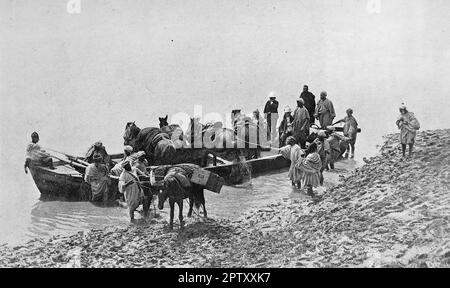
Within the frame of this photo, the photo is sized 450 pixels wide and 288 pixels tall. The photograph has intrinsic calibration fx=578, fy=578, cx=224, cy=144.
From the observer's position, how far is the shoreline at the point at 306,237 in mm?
9648

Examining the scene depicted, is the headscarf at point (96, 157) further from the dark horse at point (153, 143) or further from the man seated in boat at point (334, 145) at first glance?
the man seated in boat at point (334, 145)

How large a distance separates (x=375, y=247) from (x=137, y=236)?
15.5 ft

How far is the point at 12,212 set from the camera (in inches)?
543

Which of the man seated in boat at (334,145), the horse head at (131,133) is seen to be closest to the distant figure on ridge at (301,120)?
the man seated in boat at (334,145)

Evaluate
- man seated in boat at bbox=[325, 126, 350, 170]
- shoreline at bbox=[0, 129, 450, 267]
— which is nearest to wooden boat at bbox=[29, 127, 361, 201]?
shoreline at bbox=[0, 129, 450, 267]

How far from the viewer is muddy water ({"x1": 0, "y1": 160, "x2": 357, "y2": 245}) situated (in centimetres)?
1266

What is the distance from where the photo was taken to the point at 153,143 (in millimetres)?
14297

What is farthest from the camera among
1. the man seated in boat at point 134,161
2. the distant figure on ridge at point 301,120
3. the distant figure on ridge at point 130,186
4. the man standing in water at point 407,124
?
the distant figure on ridge at point 301,120

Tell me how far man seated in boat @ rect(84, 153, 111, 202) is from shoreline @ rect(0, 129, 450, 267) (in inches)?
60.9

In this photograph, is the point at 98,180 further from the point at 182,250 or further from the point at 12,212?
the point at 182,250

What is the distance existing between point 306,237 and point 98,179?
543 cm

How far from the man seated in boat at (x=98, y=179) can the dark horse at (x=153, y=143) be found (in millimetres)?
1227

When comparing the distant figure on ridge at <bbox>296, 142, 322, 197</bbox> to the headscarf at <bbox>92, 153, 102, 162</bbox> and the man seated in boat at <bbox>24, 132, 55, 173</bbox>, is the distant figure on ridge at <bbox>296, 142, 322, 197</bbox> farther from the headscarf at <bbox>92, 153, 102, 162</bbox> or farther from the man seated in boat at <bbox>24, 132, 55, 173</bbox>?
the man seated in boat at <bbox>24, 132, 55, 173</bbox>

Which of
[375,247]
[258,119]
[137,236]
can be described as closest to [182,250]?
[137,236]
